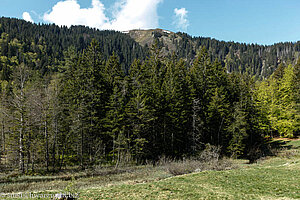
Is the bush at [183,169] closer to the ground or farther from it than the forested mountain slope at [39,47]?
closer to the ground

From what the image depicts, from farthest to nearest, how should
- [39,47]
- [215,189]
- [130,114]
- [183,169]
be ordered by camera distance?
[39,47] < [130,114] < [183,169] < [215,189]

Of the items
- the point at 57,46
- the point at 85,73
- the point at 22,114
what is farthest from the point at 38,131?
the point at 57,46

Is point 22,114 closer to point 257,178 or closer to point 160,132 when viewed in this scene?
point 160,132

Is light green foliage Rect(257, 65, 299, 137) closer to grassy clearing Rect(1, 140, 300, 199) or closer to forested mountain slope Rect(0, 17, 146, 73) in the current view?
grassy clearing Rect(1, 140, 300, 199)

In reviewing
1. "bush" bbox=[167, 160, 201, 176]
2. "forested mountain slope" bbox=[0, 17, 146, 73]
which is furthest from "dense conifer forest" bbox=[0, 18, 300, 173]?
"forested mountain slope" bbox=[0, 17, 146, 73]

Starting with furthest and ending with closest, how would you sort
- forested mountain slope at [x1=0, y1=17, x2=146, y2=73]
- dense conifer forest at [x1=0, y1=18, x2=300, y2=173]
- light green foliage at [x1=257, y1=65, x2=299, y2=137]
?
forested mountain slope at [x1=0, y1=17, x2=146, y2=73] < light green foliage at [x1=257, y1=65, x2=299, y2=137] < dense conifer forest at [x1=0, y1=18, x2=300, y2=173]

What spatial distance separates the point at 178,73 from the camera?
1623 inches

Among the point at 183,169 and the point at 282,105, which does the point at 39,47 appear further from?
the point at 183,169

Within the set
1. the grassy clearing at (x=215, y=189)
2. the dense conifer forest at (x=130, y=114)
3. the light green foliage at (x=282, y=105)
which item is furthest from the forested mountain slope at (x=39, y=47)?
the grassy clearing at (x=215, y=189)

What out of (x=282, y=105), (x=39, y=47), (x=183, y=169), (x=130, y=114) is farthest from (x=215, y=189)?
(x=39, y=47)

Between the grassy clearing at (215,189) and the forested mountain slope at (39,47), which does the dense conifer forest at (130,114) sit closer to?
the grassy clearing at (215,189)

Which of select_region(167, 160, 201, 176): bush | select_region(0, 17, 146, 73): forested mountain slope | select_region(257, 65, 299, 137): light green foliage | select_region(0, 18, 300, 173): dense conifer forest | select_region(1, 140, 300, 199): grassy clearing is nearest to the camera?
select_region(1, 140, 300, 199): grassy clearing

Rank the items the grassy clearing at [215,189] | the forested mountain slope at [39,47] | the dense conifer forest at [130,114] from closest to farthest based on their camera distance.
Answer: the grassy clearing at [215,189]
the dense conifer forest at [130,114]
the forested mountain slope at [39,47]

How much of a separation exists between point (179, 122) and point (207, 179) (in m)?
20.4
